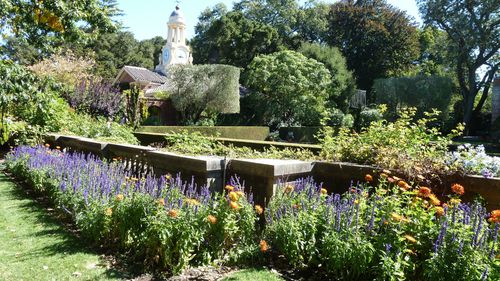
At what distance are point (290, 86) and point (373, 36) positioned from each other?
13067 millimetres

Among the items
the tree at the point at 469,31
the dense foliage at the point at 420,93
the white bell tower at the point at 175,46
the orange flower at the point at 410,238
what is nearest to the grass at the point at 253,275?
the orange flower at the point at 410,238

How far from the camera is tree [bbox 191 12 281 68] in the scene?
3070 centimetres

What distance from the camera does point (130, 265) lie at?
309cm

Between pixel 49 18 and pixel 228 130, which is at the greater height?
pixel 49 18

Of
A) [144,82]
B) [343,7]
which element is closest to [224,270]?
[144,82]

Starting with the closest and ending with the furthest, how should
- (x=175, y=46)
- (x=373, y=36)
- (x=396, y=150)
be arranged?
(x=396, y=150), (x=373, y=36), (x=175, y=46)

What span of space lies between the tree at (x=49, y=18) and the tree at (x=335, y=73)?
21.3 meters

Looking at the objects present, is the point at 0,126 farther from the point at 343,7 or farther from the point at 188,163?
the point at 343,7

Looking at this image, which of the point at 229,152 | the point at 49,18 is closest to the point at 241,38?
the point at 229,152

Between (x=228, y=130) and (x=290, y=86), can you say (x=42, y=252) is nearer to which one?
(x=228, y=130)

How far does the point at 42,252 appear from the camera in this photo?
10.9 ft

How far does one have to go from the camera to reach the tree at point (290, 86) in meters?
24.1

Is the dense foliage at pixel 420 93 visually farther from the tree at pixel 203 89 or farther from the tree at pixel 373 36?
the tree at pixel 203 89

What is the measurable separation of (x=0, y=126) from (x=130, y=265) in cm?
165
